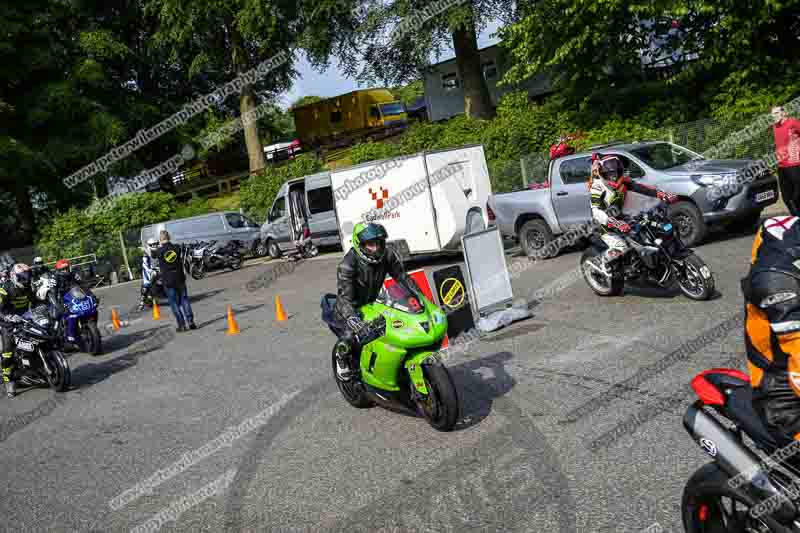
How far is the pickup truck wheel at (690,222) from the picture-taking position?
12.8 meters

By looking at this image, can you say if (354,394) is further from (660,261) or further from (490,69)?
(490,69)

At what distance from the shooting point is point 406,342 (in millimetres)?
6008

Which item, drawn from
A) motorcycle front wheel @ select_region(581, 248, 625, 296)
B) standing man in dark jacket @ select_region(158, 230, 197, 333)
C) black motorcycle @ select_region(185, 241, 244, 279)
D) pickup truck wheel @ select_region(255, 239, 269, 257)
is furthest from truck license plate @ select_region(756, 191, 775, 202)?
pickup truck wheel @ select_region(255, 239, 269, 257)

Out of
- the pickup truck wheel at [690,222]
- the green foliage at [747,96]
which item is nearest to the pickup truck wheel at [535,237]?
the pickup truck wheel at [690,222]

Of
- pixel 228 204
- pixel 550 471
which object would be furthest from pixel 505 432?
pixel 228 204

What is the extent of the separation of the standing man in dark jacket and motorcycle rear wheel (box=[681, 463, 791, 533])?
37.4ft

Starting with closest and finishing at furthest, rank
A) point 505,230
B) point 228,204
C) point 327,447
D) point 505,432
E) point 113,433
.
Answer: point 505,432
point 327,447
point 113,433
point 505,230
point 228,204

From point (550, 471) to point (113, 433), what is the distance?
4.89 meters

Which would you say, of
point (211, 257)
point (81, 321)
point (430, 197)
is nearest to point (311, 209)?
point (211, 257)

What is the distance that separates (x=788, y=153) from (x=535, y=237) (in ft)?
16.8

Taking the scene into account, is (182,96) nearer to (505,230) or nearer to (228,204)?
(228,204)

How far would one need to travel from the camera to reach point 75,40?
4103 centimetres

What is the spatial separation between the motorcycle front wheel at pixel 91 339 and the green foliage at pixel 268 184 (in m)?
19.1

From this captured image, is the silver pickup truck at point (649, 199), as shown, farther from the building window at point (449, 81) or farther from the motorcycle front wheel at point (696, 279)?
the building window at point (449, 81)
